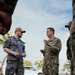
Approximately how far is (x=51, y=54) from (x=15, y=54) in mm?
1142

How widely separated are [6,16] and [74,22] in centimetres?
136

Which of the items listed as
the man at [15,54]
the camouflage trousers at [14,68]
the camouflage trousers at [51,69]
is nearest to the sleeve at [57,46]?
the camouflage trousers at [51,69]

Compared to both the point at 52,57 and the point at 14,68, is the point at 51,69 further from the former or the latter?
the point at 14,68

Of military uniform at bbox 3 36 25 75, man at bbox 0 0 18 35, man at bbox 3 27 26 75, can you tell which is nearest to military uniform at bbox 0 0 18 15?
man at bbox 0 0 18 35

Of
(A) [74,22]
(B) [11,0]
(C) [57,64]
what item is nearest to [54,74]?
(C) [57,64]

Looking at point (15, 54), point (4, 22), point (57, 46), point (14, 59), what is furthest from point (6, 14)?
point (57, 46)

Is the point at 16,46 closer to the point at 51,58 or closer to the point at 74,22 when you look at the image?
the point at 51,58

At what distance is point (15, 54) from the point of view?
224 inches

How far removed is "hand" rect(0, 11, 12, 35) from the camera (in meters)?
1.63

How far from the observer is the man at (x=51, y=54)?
6461 millimetres

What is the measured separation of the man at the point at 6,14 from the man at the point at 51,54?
184 inches

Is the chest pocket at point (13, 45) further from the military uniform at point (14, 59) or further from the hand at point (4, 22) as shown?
the hand at point (4, 22)

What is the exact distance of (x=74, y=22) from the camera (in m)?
2.89

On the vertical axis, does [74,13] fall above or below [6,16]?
above
